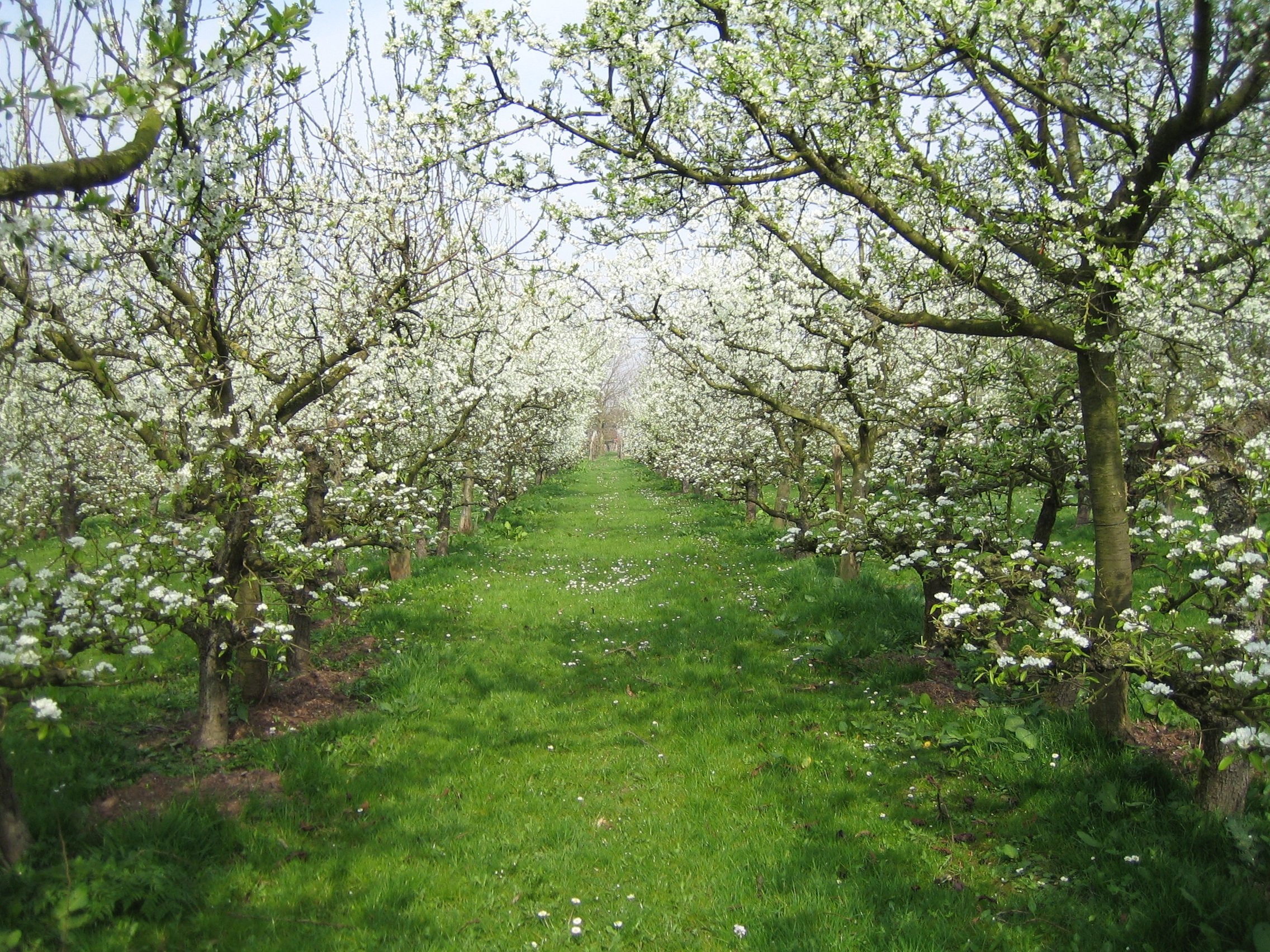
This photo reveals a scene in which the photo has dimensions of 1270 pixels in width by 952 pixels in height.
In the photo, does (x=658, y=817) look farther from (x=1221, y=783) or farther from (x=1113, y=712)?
(x=1221, y=783)

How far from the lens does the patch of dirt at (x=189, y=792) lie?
555 cm

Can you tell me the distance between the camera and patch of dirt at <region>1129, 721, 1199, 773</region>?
19.6 ft

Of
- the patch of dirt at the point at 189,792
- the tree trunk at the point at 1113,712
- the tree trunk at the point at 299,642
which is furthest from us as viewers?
the tree trunk at the point at 299,642

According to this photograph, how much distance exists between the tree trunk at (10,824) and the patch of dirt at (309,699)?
2.45 meters

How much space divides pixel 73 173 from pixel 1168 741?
870cm

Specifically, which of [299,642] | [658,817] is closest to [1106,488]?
[658,817]

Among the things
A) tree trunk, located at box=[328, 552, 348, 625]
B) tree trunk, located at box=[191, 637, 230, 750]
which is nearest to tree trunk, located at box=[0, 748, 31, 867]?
tree trunk, located at box=[191, 637, 230, 750]

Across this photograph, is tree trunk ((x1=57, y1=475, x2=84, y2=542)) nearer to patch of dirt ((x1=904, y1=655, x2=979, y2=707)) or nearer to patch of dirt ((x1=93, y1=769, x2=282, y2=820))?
patch of dirt ((x1=93, y1=769, x2=282, y2=820))

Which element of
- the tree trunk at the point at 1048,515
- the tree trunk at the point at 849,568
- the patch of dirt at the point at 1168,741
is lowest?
the patch of dirt at the point at 1168,741

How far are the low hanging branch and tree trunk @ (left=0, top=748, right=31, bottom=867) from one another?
11.3 ft

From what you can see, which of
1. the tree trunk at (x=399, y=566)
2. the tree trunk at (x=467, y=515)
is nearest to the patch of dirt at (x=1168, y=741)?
the tree trunk at (x=399, y=566)

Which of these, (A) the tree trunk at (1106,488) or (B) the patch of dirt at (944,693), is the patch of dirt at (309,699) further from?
(A) the tree trunk at (1106,488)

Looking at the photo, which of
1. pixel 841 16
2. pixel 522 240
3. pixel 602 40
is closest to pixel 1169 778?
pixel 841 16

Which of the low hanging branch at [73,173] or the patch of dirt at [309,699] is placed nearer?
the low hanging branch at [73,173]
